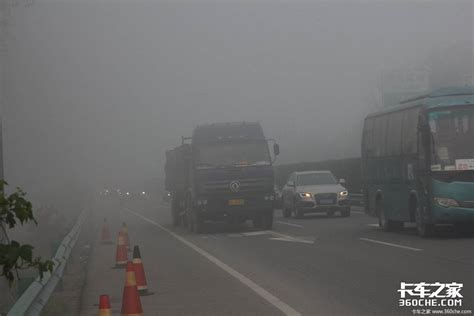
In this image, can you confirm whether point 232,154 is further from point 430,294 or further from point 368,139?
point 430,294

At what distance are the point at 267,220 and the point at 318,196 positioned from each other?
20.1 feet

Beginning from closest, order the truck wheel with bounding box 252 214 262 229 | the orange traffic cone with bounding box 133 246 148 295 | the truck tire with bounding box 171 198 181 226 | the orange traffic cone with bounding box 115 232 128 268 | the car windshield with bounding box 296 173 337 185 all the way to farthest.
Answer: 1. the orange traffic cone with bounding box 133 246 148 295
2. the orange traffic cone with bounding box 115 232 128 268
3. the truck wheel with bounding box 252 214 262 229
4. the truck tire with bounding box 171 198 181 226
5. the car windshield with bounding box 296 173 337 185

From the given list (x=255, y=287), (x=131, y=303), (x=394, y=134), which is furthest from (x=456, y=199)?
(x=131, y=303)

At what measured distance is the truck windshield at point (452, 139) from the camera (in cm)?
2097

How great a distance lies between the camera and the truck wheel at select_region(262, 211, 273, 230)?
29141 mm

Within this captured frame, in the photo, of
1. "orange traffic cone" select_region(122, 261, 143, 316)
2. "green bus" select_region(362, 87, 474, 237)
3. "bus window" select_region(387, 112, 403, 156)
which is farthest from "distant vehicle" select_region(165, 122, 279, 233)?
"orange traffic cone" select_region(122, 261, 143, 316)

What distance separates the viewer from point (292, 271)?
1625 centimetres

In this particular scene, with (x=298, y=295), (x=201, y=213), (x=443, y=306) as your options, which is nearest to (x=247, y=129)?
(x=201, y=213)

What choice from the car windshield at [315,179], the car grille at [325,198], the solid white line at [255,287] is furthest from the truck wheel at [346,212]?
the solid white line at [255,287]

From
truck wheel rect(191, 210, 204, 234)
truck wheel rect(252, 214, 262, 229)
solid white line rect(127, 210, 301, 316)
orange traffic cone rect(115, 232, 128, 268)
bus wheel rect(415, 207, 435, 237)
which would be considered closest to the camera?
solid white line rect(127, 210, 301, 316)

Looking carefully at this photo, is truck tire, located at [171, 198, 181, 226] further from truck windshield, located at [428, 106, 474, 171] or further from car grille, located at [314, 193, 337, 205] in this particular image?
truck windshield, located at [428, 106, 474, 171]

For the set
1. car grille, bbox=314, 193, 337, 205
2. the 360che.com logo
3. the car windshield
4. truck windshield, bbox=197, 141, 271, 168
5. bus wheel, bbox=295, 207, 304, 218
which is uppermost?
truck windshield, bbox=197, 141, 271, 168

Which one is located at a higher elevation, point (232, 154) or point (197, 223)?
point (232, 154)

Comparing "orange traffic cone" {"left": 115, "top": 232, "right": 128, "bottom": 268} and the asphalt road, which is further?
"orange traffic cone" {"left": 115, "top": 232, "right": 128, "bottom": 268}
